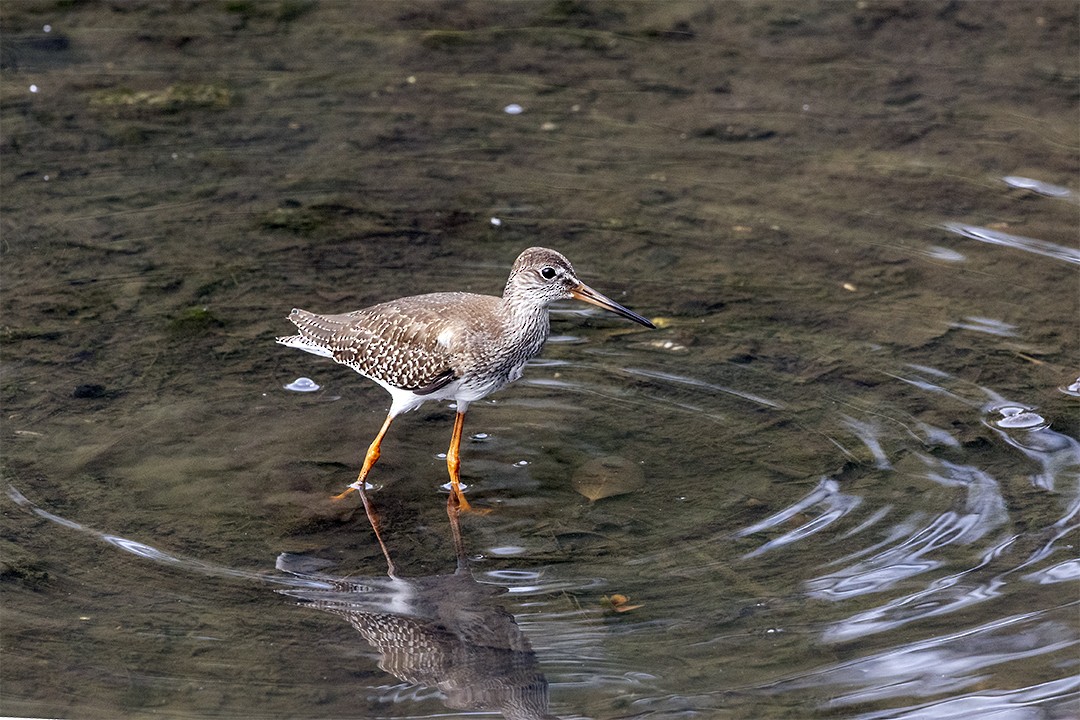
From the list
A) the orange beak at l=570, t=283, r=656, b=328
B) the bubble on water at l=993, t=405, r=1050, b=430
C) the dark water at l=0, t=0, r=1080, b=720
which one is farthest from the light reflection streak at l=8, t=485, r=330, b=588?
the bubble on water at l=993, t=405, r=1050, b=430

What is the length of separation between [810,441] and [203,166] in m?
5.88

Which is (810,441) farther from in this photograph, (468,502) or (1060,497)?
(468,502)

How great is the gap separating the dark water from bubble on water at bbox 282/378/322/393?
0.23 feet

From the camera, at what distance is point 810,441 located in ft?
26.0

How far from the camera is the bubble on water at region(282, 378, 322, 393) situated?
8516mm

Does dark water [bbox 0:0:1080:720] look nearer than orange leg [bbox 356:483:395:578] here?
Yes

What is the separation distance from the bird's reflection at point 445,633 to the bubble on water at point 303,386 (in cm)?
180

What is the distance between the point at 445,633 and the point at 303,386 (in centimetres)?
268

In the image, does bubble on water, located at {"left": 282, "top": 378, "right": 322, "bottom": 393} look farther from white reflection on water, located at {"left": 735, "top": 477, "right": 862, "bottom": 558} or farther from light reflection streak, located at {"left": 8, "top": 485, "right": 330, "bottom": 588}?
white reflection on water, located at {"left": 735, "top": 477, "right": 862, "bottom": 558}

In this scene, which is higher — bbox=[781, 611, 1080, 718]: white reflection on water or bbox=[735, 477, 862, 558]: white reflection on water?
bbox=[735, 477, 862, 558]: white reflection on water

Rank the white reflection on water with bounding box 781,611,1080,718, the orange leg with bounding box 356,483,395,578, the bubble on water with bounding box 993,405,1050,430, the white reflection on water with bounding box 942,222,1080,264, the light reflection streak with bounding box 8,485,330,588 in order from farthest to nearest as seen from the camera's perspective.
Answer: the white reflection on water with bounding box 942,222,1080,264, the bubble on water with bounding box 993,405,1050,430, the orange leg with bounding box 356,483,395,578, the light reflection streak with bounding box 8,485,330,588, the white reflection on water with bounding box 781,611,1080,718

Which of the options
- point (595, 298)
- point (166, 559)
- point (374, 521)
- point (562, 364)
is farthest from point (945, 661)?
point (166, 559)

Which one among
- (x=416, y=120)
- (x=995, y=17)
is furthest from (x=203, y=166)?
(x=995, y=17)

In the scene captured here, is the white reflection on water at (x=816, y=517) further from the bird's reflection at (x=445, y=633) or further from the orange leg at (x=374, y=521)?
the orange leg at (x=374, y=521)
